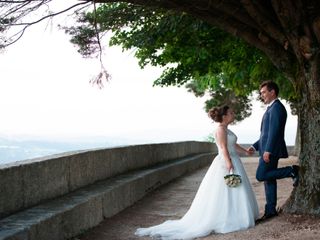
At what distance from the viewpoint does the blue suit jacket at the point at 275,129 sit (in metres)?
7.23

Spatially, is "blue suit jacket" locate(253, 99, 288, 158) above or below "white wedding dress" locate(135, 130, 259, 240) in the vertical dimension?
above

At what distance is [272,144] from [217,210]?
116cm

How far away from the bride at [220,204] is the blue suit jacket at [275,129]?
0.51 m

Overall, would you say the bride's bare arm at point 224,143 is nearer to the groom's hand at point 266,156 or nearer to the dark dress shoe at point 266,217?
the groom's hand at point 266,156

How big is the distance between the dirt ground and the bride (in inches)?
7.6

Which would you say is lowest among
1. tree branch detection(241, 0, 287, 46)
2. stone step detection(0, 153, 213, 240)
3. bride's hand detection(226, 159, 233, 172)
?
stone step detection(0, 153, 213, 240)

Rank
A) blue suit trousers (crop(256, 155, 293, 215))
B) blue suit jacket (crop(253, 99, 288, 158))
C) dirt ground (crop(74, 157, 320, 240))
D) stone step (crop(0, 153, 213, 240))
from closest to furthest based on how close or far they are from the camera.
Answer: stone step (crop(0, 153, 213, 240)), dirt ground (crop(74, 157, 320, 240)), blue suit jacket (crop(253, 99, 288, 158)), blue suit trousers (crop(256, 155, 293, 215))

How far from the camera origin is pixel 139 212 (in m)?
9.38

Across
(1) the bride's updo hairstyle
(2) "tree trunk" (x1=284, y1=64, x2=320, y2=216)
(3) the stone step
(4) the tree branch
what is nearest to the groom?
(2) "tree trunk" (x1=284, y1=64, x2=320, y2=216)

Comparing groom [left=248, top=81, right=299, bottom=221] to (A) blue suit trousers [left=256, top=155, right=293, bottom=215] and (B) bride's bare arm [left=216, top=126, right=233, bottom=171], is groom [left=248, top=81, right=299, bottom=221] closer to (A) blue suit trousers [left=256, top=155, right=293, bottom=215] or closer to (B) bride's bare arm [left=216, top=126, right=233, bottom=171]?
(A) blue suit trousers [left=256, top=155, right=293, bottom=215]

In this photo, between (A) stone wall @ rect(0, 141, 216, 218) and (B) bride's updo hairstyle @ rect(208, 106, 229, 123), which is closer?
(A) stone wall @ rect(0, 141, 216, 218)

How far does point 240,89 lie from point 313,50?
1161cm

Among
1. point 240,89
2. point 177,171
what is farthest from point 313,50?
point 240,89

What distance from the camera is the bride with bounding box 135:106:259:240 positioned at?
7.28 m
